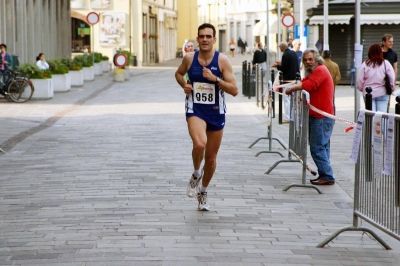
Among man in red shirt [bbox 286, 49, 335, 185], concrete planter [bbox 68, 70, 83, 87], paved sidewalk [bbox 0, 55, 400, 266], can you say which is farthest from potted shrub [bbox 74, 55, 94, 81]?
man in red shirt [bbox 286, 49, 335, 185]

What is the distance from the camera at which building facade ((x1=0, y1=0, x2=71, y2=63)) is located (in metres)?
32.3

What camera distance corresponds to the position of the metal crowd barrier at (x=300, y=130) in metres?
9.99

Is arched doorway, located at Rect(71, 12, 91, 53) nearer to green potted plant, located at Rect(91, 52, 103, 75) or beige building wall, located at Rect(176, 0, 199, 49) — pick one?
green potted plant, located at Rect(91, 52, 103, 75)

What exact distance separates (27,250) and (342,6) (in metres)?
26.8

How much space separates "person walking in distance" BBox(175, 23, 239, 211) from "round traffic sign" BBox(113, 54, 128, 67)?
29126 mm

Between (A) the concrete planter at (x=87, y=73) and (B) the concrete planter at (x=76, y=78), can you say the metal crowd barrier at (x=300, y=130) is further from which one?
(A) the concrete planter at (x=87, y=73)

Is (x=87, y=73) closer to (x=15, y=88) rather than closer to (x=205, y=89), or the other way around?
(x=15, y=88)

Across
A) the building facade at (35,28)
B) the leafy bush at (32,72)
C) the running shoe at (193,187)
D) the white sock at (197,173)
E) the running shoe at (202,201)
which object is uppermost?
the building facade at (35,28)

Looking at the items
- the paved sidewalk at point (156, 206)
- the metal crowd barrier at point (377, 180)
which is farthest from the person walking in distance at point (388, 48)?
the metal crowd barrier at point (377, 180)

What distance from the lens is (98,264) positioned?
20.9ft

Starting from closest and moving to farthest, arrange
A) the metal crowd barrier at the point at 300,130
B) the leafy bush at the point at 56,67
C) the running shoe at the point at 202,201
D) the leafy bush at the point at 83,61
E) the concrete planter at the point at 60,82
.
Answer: the running shoe at the point at 202,201 < the metal crowd barrier at the point at 300,130 < the concrete planter at the point at 60,82 < the leafy bush at the point at 56,67 < the leafy bush at the point at 83,61

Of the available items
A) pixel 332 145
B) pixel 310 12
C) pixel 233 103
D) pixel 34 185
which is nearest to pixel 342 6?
pixel 310 12

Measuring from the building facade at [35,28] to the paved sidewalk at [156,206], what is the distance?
15982mm

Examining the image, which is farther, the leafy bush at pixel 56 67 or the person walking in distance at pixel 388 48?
the leafy bush at pixel 56 67
